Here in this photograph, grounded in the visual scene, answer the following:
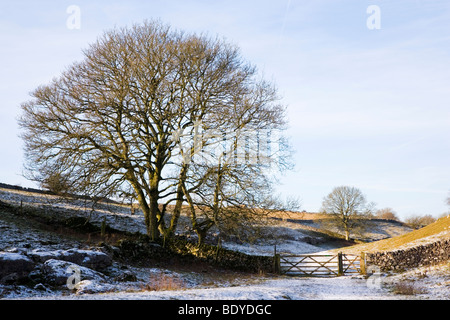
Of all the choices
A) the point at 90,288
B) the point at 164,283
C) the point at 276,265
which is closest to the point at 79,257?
the point at 164,283

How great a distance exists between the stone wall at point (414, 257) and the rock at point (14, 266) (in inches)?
764

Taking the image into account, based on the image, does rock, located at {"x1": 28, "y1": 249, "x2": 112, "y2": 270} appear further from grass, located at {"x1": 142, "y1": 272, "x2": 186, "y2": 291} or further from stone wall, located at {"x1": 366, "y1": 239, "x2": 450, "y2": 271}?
stone wall, located at {"x1": 366, "y1": 239, "x2": 450, "y2": 271}

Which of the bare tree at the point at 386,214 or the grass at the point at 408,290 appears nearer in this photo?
the grass at the point at 408,290

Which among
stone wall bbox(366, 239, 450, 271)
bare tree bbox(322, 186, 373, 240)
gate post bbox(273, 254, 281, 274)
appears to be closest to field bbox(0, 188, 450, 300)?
gate post bbox(273, 254, 281, 274)

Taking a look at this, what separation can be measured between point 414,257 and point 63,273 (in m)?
19.3

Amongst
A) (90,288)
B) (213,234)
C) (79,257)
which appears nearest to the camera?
(90,288)

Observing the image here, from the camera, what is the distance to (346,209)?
5538 centimetres

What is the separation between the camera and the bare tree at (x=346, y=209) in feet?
180

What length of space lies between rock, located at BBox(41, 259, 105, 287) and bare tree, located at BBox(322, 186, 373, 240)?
152ft

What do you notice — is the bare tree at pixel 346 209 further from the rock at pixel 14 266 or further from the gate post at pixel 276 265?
the rock at pixel 14 266

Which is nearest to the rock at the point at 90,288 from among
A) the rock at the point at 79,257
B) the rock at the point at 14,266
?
the rock at the point at 14,266

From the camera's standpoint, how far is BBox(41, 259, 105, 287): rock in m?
13.2

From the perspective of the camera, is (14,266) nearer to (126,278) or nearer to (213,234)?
(126,278)

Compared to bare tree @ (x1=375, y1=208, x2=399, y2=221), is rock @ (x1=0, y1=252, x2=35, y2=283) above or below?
above
